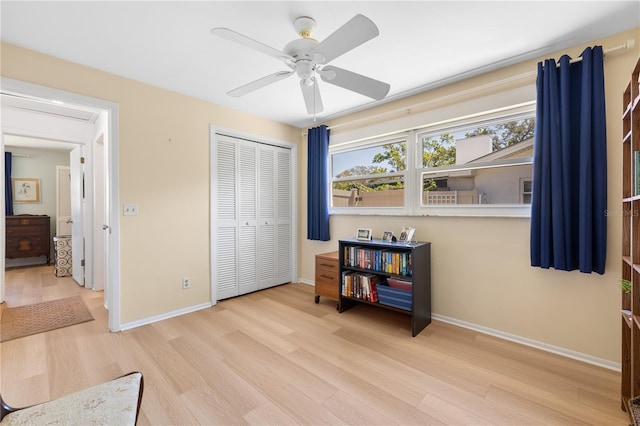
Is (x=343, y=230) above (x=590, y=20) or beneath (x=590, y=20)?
beneath

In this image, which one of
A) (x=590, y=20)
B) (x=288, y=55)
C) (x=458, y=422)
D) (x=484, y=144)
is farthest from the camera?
(x=484, y=144)

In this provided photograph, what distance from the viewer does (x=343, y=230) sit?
12.5 ft

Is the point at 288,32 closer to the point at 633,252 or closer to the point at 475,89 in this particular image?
the point at 475,89

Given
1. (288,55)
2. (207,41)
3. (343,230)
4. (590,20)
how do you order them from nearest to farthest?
(288,55) < (590,20) < (207,41) < (343,230)

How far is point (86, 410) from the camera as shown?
3.37 ft

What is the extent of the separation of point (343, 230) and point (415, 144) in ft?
4.68

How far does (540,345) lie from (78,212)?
577cm

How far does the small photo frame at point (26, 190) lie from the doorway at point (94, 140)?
2.77 m

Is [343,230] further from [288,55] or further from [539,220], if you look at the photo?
[288,55]

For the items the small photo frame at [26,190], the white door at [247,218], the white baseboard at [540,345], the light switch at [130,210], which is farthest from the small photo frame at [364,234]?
the small photo frame at [26,190]

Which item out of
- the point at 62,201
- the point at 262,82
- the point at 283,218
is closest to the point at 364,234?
the point at 283,218

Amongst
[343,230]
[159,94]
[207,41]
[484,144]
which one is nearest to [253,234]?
[343,230]

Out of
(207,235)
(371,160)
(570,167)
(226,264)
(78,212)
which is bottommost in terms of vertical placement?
(226,264)

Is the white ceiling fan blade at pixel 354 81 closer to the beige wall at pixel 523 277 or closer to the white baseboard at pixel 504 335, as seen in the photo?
the beige wall at pixel 523 277
